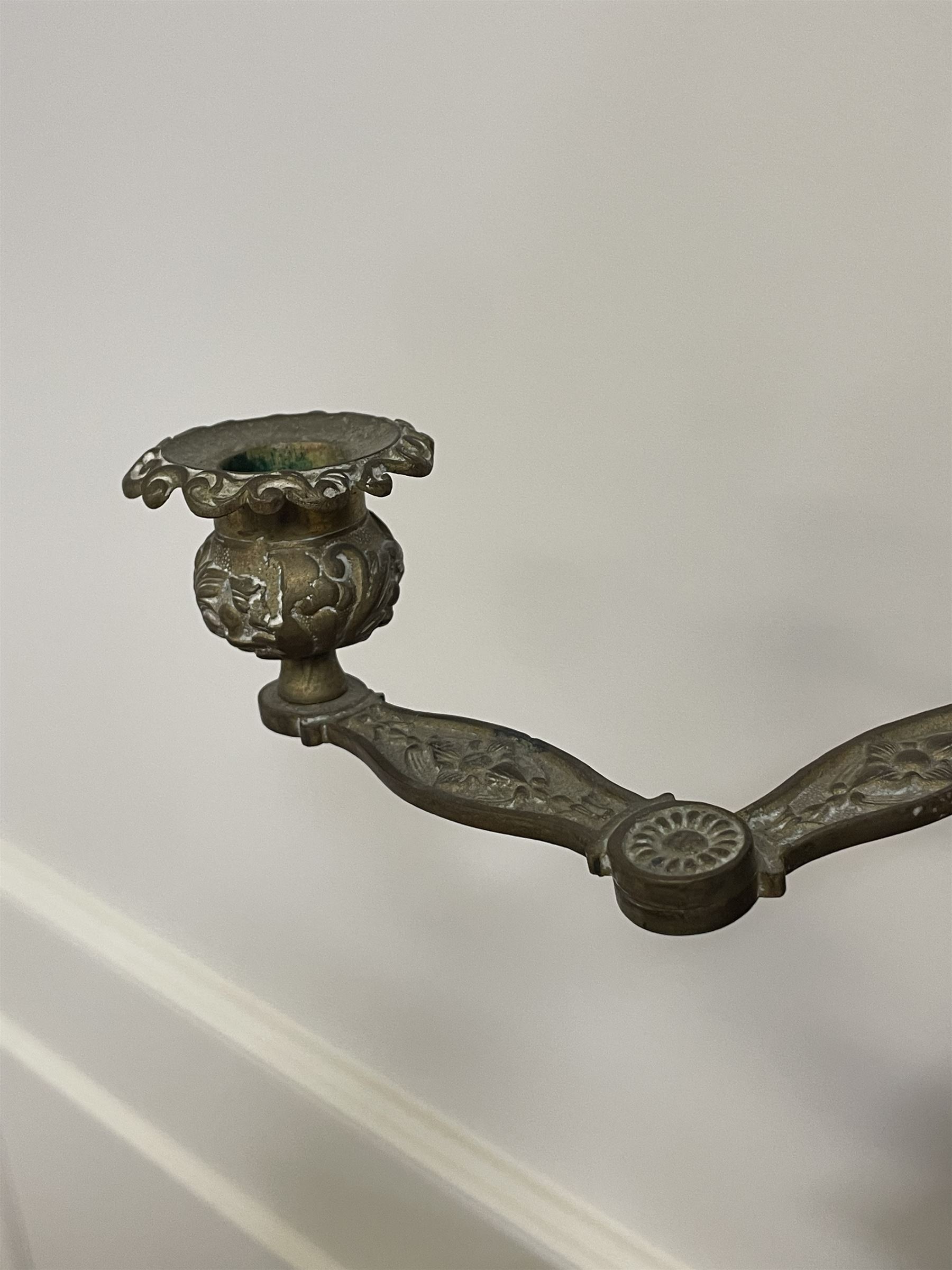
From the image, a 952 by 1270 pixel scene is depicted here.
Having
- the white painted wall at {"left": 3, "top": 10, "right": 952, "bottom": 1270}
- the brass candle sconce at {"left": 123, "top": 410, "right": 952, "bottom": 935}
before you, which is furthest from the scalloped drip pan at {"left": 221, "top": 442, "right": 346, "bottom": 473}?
the white painted wall at {"left": 3, "top": 10, "right": 952, "bottom": 1270}

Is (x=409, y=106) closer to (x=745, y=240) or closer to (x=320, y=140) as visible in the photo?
(x=320, y=140)

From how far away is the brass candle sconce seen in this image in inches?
16.7

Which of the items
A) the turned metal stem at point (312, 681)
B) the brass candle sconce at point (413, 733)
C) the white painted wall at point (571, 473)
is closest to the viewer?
the brass candle sconce at point (413, 733)

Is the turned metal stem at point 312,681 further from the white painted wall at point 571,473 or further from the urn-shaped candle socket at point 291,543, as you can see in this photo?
the white painted wall at point 571,473

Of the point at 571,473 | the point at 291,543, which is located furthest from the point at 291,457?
the point at 571,473

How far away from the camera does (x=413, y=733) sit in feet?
1.66

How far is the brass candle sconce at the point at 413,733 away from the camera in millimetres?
424

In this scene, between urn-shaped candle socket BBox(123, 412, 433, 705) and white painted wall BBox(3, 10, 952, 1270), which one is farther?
white painted wall BBox(3, 10, 952, 1270)

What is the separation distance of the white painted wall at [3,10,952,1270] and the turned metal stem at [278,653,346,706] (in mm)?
285

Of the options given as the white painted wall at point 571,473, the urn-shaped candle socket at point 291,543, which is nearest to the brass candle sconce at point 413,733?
the urn-shaped candle socket at point 291,543

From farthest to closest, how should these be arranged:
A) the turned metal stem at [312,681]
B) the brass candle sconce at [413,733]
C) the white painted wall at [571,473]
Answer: the white painted wall at [571,473] → the turned metal stem at [312,681] → the brass candle sconce at [413,733]

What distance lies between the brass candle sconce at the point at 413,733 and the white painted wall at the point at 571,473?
25cm

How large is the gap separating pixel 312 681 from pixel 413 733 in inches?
2.0

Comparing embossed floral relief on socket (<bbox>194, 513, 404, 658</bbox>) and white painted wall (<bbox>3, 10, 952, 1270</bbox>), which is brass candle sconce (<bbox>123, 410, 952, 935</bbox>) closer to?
embossed floral relief on socket (<bbox>194, 513, 404, 658</bbox>)
